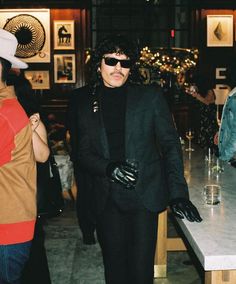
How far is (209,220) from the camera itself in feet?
7.13

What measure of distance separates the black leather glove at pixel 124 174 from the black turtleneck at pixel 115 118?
13 centimetres

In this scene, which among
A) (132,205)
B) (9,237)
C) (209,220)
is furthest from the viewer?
(132,205)

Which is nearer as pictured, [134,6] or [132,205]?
[132,205]

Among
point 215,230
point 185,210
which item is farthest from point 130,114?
point 215,230

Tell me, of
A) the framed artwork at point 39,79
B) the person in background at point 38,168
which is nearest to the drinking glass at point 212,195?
the person in background at point 38,168

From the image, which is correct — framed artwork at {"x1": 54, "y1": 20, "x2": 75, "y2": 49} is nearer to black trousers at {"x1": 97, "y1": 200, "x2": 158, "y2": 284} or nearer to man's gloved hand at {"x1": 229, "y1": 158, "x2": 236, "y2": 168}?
man's gloved hand at {"x1": 229, "y1": 158, "x2": 236, "y2": 168}

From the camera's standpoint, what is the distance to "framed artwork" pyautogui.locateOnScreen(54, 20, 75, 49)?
417 inches

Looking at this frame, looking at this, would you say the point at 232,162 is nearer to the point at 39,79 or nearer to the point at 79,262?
the point at 79,262

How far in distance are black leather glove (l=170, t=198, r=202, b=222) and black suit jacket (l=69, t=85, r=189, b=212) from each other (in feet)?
0.23

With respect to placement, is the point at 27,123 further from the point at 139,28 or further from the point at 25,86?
the point at 139,28

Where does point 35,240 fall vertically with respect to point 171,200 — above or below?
below

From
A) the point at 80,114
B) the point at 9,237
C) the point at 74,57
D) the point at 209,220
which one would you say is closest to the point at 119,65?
the point at 80,114

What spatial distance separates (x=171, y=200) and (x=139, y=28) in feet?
30.0

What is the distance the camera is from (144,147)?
2.37 meters
